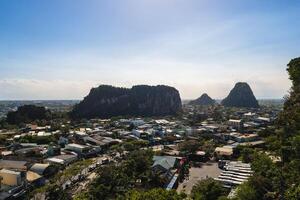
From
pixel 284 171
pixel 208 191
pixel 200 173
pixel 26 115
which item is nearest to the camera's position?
pixel 208 191

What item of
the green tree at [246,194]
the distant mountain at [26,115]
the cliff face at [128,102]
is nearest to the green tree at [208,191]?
the green tree at [246,194]

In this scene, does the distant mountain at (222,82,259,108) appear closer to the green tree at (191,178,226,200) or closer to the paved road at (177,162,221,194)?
the paved road at (177,162,221,194)

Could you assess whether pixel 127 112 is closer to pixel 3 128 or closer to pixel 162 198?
pixel 3 128

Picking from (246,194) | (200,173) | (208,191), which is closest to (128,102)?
(200,173)

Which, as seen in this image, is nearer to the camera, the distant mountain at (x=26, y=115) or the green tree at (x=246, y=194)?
the green tree at (x=246, y=194)

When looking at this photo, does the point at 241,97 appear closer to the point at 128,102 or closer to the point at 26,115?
the point at 128,102

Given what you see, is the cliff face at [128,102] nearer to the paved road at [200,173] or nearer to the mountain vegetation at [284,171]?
the paved road at [200,173]
